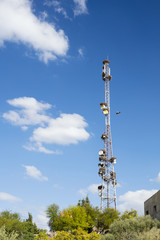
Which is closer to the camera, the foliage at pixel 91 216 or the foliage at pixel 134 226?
the foliage at pixel 134 226

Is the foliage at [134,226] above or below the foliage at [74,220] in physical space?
below

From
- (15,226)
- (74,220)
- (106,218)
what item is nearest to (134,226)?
(74,220)

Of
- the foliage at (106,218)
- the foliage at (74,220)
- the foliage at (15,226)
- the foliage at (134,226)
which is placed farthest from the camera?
the foliage at (15,226)

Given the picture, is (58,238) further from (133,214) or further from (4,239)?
(133,214)

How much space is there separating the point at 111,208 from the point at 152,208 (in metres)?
19.1

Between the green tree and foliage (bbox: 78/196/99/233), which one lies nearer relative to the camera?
foliage (bbox: 78/196/99/233)

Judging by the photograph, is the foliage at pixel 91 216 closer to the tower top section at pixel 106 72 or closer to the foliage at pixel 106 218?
the foliage at pixel 106 218

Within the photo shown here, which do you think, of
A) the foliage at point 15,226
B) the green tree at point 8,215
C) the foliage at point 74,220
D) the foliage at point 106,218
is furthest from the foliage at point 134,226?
the green tree at point 8,215

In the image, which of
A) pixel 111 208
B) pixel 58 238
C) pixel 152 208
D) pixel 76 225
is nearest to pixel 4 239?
pixel 58 238

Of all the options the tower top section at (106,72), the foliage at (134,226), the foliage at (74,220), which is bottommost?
the foliage at (134,226)

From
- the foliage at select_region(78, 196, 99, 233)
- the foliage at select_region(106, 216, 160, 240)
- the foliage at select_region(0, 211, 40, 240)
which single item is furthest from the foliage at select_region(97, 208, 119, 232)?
the foliage at select_region(106, 216, 160, 240)

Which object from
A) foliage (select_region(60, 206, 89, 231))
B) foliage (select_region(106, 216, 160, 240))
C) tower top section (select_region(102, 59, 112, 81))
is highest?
tower top section (select_region(102, 59, 112, 81))

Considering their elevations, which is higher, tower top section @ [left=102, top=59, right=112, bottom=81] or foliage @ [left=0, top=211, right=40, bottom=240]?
tower top section @ [left=102, top=59, right=112, bottom=81]

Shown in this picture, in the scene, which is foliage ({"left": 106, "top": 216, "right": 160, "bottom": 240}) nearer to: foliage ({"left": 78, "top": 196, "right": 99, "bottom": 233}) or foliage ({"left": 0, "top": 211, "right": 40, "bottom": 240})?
foliage ({"left": 78, "top": 196, "right": 99, "bottom": 233})
